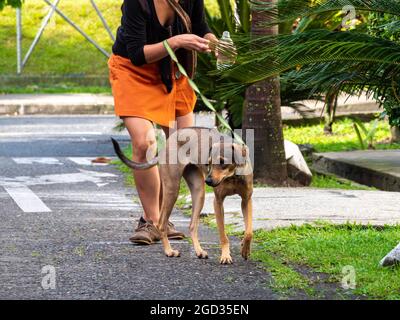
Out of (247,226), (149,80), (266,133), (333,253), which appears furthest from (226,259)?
(266,133)

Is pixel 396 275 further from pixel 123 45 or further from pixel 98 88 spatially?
pixel 98 88

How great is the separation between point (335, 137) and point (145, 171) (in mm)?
7885

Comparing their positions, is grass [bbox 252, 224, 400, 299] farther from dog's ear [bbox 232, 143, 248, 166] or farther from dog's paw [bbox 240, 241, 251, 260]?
dog's ear [bbox 232, 143, 248, 166]

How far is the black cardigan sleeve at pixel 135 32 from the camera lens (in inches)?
289

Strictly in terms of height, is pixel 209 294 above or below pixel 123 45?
below

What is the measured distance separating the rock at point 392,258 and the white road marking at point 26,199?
11.8 feet

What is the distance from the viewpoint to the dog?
670cm

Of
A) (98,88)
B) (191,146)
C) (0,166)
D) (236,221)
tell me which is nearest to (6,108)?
(98,88)

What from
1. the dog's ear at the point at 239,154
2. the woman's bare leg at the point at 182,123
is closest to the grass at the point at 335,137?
the woman's bare leg at the point at 182,123

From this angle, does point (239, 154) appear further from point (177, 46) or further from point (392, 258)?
point (392, 258)

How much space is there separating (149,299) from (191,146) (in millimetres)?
1456

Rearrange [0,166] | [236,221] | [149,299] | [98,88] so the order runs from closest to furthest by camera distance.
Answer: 1. [149,299]
2. [236,221]
3. [0,166]
4. [98,88]

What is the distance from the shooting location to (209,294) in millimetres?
6008

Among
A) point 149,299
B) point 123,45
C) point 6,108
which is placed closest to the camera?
point 149,299
